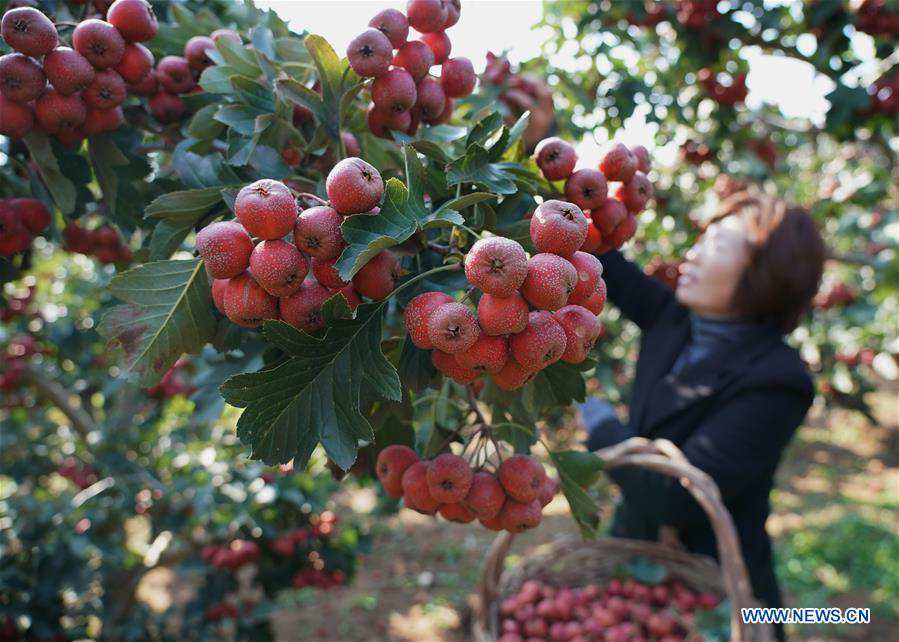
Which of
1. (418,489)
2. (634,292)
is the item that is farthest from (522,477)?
(634,292)

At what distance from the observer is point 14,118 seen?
3.86 ft

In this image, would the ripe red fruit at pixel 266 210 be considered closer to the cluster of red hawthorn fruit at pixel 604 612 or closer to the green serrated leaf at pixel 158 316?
the green serrated leaf at pixel 158 316

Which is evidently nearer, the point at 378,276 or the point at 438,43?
the point at 378,276

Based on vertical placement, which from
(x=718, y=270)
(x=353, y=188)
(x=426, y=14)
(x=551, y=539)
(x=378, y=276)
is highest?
(x=426, y=14)

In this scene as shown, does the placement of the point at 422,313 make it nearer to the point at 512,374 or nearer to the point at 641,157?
the point at 512,374

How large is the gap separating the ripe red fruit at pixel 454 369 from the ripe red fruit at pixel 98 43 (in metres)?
0.85

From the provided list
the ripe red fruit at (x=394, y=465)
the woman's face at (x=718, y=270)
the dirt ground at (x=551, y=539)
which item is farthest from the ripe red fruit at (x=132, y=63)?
the dirt ground at (x=551, y=539)

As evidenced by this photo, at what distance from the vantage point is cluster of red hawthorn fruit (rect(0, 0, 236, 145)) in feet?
3.70

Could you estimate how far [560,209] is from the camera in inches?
36.8

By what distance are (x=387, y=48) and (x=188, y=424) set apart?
2929 mm

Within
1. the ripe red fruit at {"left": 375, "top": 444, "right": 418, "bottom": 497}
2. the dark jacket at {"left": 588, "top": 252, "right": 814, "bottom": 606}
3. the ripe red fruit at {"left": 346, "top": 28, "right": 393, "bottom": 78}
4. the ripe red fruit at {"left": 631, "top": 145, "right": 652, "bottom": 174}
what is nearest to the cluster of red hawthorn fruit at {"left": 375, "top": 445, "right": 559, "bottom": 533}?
the ripe red fruit at {"left": 375, "top": 444, "right": 418, "bottom": 497}

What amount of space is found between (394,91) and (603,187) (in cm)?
42

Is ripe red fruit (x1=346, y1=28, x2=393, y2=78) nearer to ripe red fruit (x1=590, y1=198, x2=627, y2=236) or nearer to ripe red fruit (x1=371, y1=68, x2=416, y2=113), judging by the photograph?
ripe red fruit (x1=371, y1=68, x2=416, y2=113)

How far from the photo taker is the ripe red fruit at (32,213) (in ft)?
4.43
